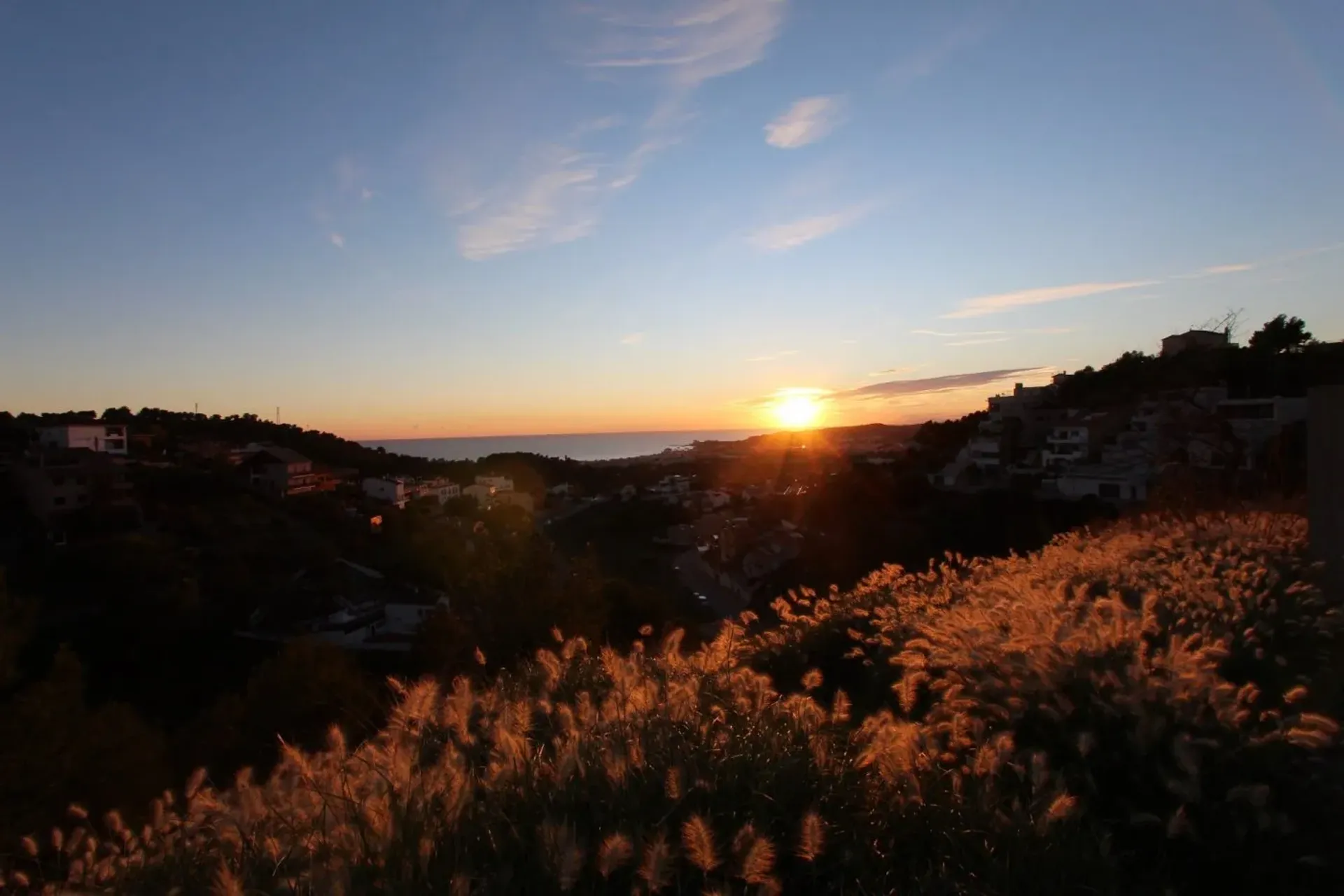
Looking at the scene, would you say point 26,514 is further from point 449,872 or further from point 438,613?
point 449,872

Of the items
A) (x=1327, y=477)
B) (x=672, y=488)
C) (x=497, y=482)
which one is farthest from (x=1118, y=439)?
(x=497, y=482)

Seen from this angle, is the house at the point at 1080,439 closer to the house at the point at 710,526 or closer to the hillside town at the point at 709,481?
the hillside town at the point at 709,481

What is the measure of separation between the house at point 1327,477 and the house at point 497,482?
54.4 m

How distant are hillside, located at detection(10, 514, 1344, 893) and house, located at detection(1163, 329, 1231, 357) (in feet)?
140

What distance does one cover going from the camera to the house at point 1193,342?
4084cm

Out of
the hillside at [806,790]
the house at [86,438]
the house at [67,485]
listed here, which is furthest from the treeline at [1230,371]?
the house at [86,438]

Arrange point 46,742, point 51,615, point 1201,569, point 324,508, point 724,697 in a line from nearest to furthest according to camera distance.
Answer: point 724,697 → point 1201,569 → point 46,742 → point 51,615 → point 324,508

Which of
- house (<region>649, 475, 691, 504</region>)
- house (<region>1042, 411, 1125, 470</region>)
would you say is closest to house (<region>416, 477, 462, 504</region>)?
house (<region>649, 475, 691, 504</region>)

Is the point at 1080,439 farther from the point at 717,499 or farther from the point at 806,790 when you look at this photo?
the point at 806,790

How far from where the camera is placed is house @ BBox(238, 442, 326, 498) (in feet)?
139

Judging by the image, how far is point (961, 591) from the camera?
6.76 meters

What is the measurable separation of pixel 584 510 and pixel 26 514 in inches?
1169

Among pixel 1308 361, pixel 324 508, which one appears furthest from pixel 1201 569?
pixel 324 508

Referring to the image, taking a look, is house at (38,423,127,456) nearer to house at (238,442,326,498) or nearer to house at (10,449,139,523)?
house at (10,449,139,523)
